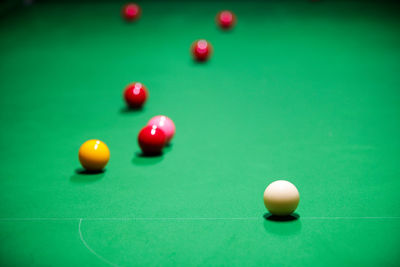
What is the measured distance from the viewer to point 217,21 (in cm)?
1298

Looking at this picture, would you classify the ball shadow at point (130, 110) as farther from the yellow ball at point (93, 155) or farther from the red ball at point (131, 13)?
the red ball at point (131, 13)

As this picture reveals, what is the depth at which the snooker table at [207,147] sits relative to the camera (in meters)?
4.00

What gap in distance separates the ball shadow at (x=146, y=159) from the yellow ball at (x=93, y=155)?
1.29 feet

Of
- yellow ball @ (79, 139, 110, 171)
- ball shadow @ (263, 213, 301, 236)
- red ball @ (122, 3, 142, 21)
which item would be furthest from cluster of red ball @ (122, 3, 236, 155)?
red ball @ (122, 3, 142, 21)

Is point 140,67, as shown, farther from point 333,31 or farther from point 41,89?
point 333,31

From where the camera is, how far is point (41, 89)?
8445 mm

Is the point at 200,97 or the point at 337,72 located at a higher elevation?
the point at 337,72

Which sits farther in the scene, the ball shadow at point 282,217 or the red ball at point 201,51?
the red ball at point 201,51

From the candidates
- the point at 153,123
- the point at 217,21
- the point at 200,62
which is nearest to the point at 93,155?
the point at 153,123

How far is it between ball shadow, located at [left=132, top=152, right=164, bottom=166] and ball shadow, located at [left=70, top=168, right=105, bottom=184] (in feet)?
1.31

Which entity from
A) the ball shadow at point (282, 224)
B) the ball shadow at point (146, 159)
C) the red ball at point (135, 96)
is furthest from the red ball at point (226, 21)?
the ball shadow at point (282, 224)

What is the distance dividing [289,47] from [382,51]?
5.39 ft

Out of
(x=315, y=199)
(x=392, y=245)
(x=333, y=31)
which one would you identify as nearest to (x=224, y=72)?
(x=333, y=31)

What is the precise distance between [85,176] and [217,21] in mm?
8341
